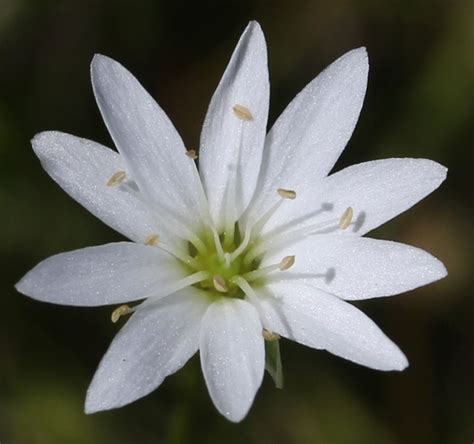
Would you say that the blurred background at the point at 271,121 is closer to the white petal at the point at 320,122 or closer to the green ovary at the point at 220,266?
the green ovary at the point at 220,266

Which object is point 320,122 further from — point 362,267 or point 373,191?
point 362,267

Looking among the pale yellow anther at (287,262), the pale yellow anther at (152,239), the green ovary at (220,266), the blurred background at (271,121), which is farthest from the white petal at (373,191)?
the blurred background at (271,121)

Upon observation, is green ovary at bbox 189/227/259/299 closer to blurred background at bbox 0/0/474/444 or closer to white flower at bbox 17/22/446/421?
white flower at bbox 17/22/446/421

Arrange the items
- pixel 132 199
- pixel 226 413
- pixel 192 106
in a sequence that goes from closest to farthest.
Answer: pixel 226 413 → pixel 132 199 → pixel 192 106

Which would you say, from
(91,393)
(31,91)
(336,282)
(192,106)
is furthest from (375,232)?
(91,393)

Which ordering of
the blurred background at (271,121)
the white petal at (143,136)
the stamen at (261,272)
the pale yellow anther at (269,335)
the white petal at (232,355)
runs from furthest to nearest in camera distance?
1. the blurred background at (271,121)
2. the stamen at (261,272)
3. the white petal at (143,136)
4. the pale yellow anther at (269,335)
5. the white petal at (232,355)

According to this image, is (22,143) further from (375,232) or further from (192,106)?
(375,232)

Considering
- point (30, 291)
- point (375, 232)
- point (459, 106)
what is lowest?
point (375, 232)
